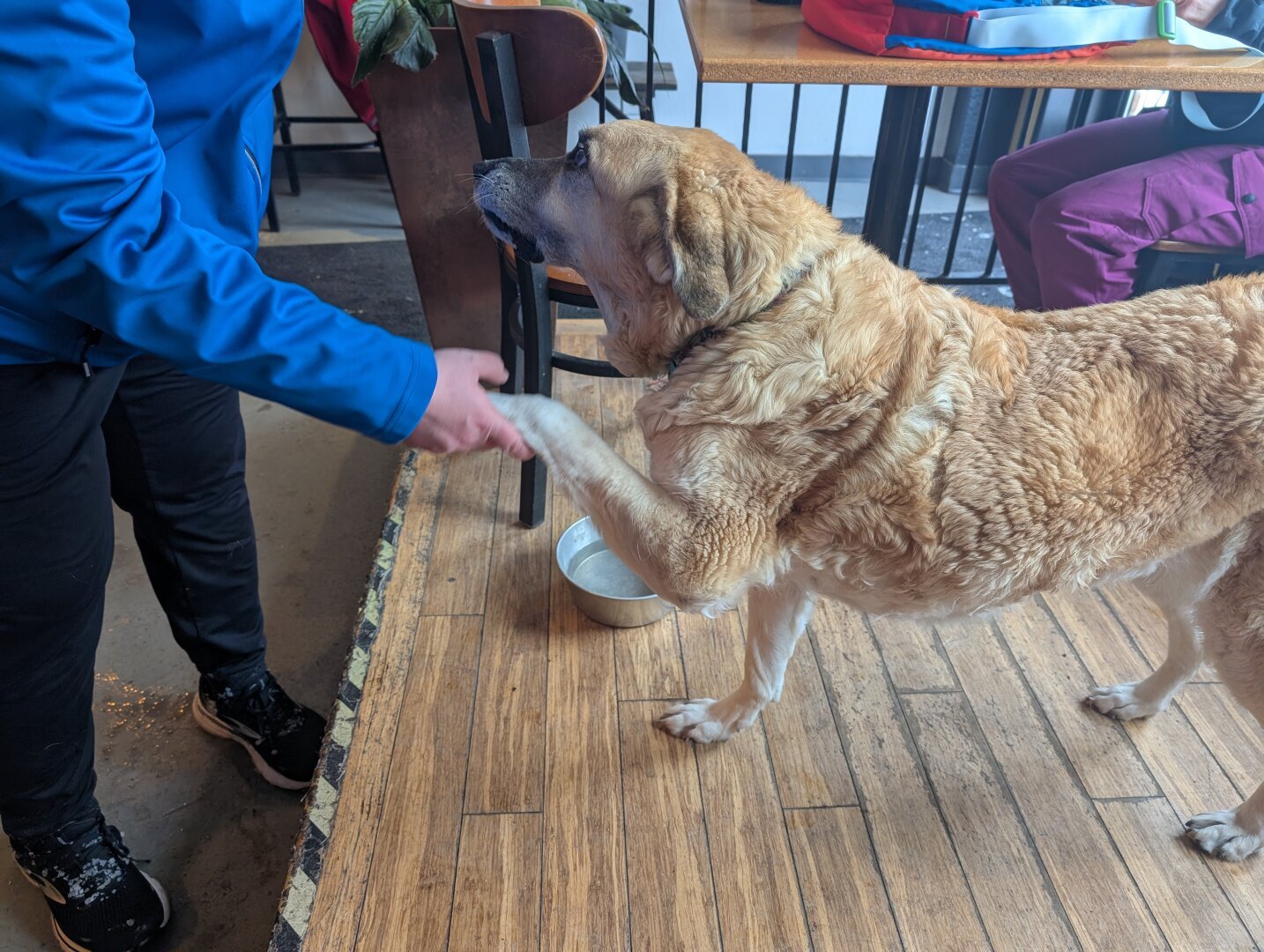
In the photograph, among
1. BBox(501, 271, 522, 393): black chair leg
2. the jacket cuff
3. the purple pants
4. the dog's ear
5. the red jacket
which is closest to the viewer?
the jacket cuff

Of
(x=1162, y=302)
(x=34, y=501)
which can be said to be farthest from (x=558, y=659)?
(x=1162, y=302)

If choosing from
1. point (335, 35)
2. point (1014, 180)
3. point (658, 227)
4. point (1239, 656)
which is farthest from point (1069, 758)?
point (335, 35)

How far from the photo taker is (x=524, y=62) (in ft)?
5.57

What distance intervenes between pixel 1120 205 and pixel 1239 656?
4.27 feet

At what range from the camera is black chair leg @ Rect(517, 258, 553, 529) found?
6.48 feet

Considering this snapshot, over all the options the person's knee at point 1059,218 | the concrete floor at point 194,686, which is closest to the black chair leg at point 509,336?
the concrete floor at point 194,686

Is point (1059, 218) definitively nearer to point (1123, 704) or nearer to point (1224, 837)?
point (1123, 704)

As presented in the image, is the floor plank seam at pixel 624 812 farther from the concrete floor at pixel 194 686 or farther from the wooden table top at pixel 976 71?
the wooden table top at pixel 976 71

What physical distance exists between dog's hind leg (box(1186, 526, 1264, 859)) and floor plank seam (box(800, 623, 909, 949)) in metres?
0.63

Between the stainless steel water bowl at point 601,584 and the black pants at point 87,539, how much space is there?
721mm

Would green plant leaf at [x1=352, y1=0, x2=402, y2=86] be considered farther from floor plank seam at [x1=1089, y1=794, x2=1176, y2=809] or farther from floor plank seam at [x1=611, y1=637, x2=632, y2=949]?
floor plank seam at [x1=1089, y1=794, x2=1176, y2=809]

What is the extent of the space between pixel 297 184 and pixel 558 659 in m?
3.76

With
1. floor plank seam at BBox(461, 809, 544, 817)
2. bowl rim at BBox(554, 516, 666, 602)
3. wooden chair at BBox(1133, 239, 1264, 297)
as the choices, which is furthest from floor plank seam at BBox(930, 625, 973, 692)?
wooden chair at BBox(1133, 239, 1264, 297)

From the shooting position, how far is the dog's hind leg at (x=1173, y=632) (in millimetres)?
1440
